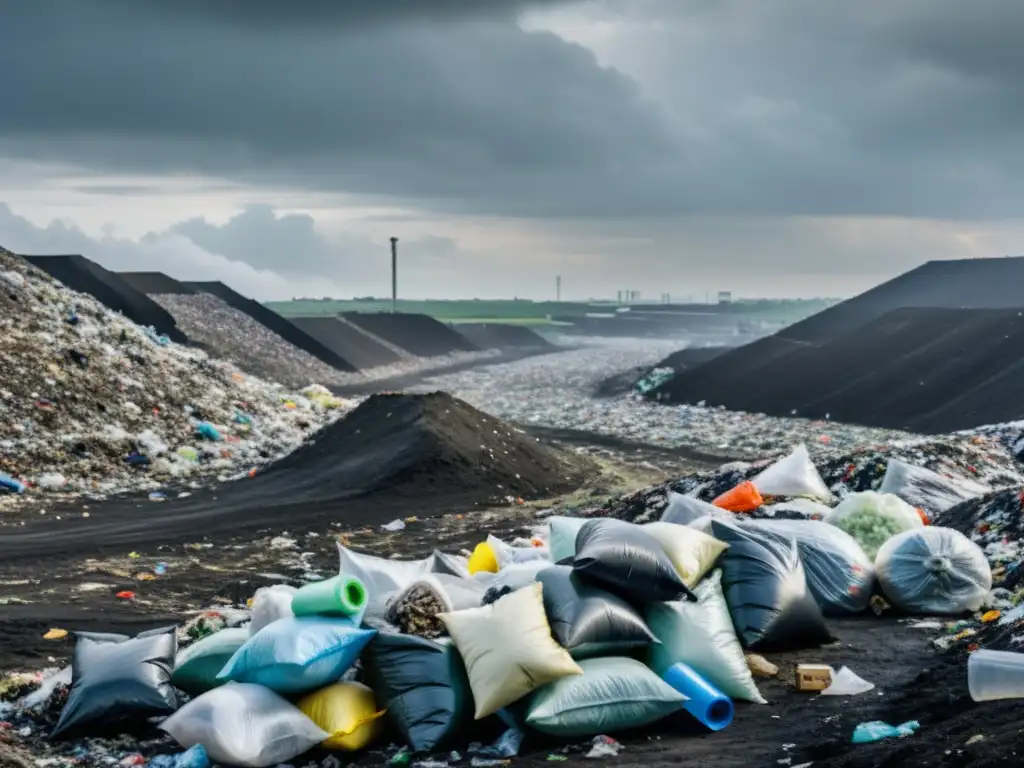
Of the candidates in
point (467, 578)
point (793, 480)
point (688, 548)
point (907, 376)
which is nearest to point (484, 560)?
point (467, 578)

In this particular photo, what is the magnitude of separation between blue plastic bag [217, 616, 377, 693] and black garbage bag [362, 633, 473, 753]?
0.11 metres

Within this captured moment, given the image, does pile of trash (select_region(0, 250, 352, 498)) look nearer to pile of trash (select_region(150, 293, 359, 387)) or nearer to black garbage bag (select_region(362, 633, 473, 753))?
black garbage bag (select_region(362, 633, 473, 753))

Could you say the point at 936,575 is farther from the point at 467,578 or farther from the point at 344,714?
the point at 344,714

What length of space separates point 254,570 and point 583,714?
549 centimetres

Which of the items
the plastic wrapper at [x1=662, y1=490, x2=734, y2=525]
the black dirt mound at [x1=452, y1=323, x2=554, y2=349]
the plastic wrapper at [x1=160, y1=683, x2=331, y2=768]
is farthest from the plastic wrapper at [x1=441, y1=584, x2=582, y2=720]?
the black dirt mound at [x1=452, y1=323, x2=554, y2=349]

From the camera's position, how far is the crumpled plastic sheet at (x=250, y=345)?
33.6 m

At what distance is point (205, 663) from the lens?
5039mm

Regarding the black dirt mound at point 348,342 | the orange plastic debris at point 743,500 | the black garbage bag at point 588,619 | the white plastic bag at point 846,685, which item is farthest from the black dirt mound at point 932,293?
the black garbage bag at point 588,619

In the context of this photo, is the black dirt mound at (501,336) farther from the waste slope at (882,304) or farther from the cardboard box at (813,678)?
the cardboard box at (813,678)

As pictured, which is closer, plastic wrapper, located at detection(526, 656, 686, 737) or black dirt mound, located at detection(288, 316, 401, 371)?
plastic wrapper, located at detection(526, 656, 686, 737)

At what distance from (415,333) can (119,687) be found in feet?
150

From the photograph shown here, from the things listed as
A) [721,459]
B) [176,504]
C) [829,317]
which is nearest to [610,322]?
[829,317]

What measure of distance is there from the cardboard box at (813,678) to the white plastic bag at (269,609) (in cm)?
233

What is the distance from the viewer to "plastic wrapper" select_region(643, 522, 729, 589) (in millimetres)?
5293
